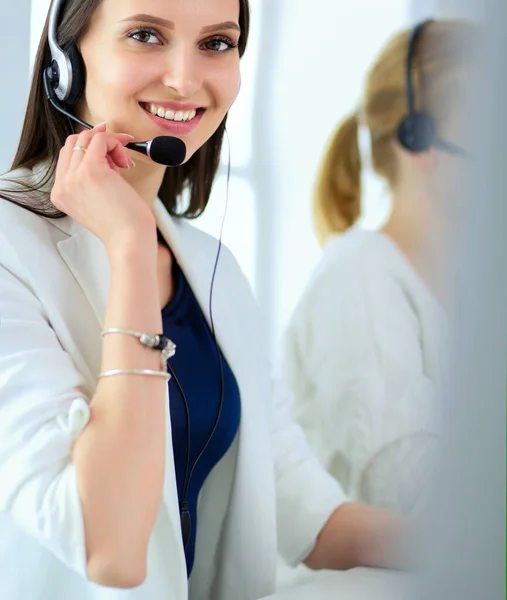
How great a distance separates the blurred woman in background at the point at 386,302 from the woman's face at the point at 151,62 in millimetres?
758

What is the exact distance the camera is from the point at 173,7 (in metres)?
0.88

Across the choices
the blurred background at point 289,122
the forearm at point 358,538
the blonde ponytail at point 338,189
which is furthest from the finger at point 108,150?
the blonde ponytail at point 338,189

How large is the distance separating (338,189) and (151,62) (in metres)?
0.90

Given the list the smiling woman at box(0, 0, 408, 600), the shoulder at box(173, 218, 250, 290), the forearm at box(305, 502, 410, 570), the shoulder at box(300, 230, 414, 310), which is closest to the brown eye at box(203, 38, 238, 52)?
the smiling woman at box(0, 0, 408, 600)

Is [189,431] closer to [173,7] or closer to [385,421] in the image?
[173,7]

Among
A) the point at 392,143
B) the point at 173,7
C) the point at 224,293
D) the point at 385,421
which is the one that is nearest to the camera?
the point at 173,7

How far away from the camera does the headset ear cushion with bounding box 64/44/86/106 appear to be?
0.89 metres

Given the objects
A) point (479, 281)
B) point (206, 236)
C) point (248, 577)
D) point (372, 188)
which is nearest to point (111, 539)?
point (248, 577)

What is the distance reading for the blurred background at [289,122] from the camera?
166 centimetres

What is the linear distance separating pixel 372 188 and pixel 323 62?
294mm

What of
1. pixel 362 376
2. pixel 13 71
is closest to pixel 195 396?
pixel 13 71

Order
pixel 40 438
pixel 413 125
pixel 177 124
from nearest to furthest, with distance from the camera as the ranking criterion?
pixel 40 438 → pixel 177 124 → pixel 413 125

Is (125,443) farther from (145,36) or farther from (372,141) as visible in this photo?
(372,141)

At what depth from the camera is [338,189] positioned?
68.3 inches
